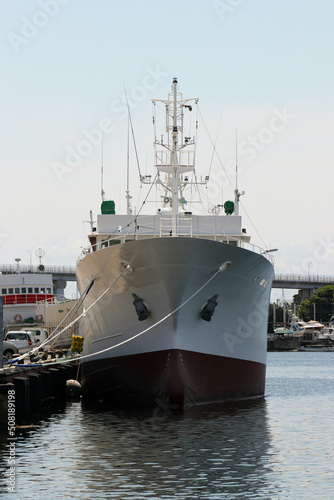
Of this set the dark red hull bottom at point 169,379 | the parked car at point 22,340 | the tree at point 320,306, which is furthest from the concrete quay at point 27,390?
Result: the tree at point 320,306

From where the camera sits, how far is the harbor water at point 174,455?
14336mm

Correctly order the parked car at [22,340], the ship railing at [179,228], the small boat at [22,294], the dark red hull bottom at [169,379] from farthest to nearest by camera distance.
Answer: the small boat at [22,294], the parked car at [22,340], the ship railing at [179,228], the dark red hull bottom at [169,379]

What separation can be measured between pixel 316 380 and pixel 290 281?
90655mm

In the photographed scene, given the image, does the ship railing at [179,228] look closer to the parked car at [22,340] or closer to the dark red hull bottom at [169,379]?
the dark red hull bottom at [169,379]

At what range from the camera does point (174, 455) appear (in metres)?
17.4

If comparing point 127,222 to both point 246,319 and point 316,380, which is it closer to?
point 246,319

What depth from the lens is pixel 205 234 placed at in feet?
96.6

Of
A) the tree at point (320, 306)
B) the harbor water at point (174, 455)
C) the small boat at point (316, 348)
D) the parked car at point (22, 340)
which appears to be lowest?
the small boat at point (316, 348)

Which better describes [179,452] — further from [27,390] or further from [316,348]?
[316,348]

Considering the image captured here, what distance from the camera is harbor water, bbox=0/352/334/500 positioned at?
14.3 metres

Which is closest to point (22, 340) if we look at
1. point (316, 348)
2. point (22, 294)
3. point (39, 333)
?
point (39, 333)

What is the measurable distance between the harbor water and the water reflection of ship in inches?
0.8

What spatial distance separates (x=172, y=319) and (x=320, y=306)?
12071 centimetres

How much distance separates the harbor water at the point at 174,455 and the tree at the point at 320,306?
375 ft
